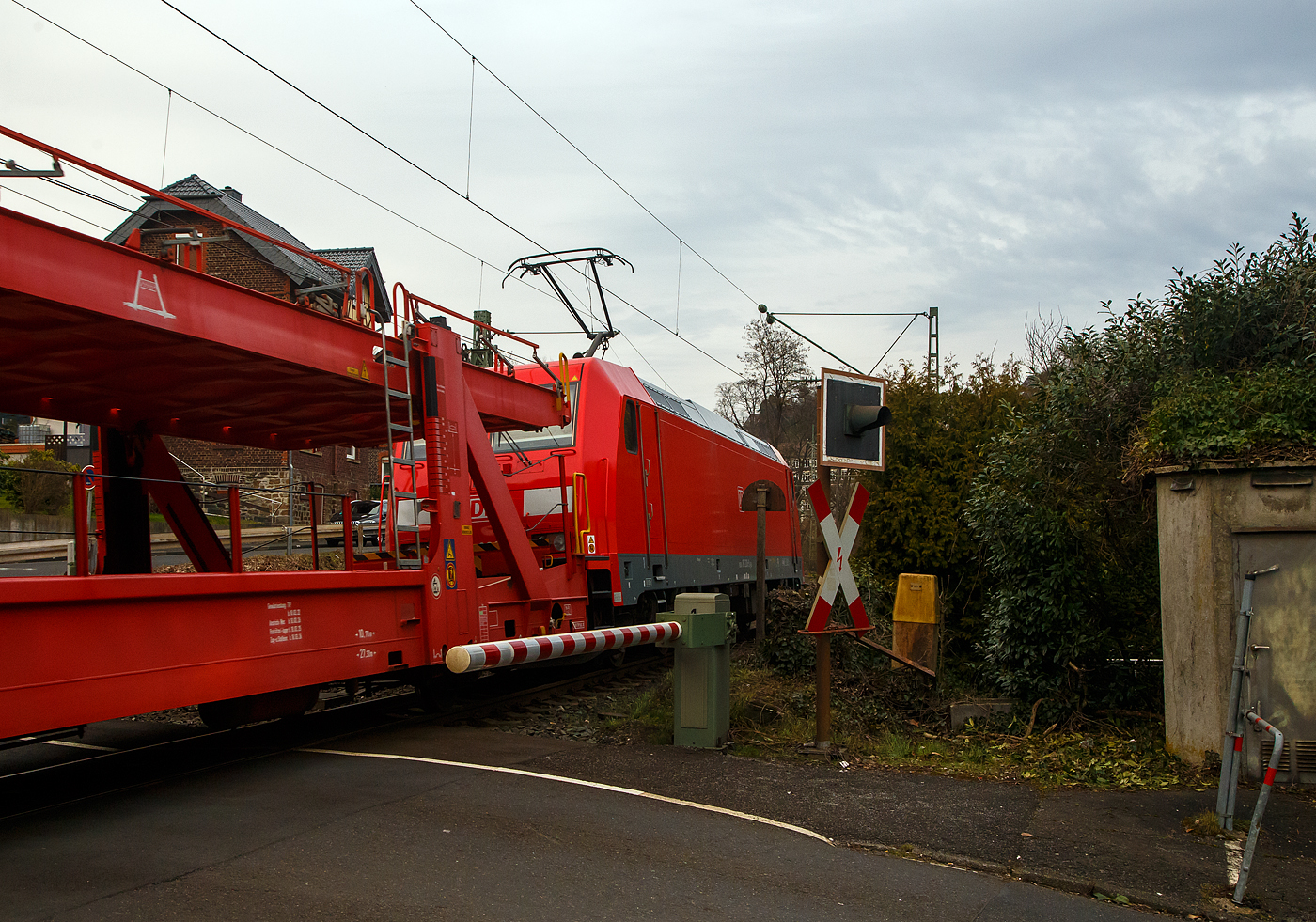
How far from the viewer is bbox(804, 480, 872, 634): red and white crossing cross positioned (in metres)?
7.49

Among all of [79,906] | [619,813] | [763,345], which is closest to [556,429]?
[619,813]

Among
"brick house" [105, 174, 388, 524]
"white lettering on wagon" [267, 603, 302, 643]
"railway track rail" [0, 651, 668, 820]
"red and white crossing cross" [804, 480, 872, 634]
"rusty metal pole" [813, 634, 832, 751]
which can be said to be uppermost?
"brick house" [105, 174, 388, 524]

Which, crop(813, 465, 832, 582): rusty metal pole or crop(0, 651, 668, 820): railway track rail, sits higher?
crop(813, 465, 832, 582): rusty metal pole

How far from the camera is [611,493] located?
1098 centimetres

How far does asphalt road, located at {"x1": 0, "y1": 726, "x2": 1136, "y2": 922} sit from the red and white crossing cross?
Result: 79.4 inches

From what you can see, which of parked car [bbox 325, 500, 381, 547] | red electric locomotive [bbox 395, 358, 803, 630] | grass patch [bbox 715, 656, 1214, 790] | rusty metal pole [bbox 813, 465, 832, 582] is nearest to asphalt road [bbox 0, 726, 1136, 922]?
grass patch [bbox 715, 656, 1214, 790]

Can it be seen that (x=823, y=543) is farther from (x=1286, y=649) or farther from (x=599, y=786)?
(x=1286, y=649)

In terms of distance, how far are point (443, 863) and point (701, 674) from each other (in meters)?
3.20

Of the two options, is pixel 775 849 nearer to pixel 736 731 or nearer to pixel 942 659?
pixel 736 731

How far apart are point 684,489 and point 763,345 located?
1040 inches

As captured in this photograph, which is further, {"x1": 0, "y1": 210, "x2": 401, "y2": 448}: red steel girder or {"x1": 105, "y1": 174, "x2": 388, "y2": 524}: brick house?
{"x1": 105, "y1": 174, "x2": 388, "y2": 524}: brick house

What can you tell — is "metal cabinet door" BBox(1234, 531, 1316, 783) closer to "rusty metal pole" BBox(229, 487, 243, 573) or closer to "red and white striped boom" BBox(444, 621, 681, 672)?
"red and white striped boom" BBox(444, 621, 681, 672)

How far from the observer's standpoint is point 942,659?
11852mm

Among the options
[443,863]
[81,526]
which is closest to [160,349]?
[81,526]
